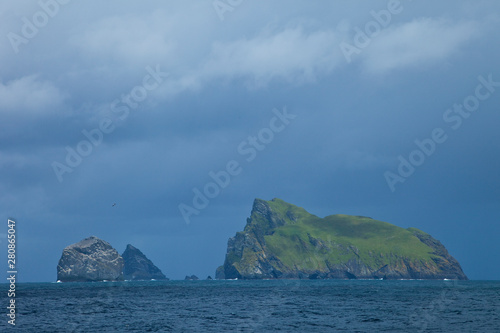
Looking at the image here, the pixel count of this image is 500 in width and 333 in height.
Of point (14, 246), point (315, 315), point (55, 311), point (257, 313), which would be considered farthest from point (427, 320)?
point (55, 311)

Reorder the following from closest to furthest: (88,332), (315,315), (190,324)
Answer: (88,332)
(190,324)
(315,315)

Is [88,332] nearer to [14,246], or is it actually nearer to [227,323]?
[14,246]

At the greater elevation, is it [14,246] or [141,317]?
[14,246]

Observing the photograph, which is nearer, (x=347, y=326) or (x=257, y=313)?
(x=347, y=326)

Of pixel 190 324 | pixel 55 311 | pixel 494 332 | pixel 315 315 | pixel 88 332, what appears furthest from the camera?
pixel 55 311

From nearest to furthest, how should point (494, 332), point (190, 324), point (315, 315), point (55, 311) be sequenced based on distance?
point (494, 332)
point (190, 324)
point (315, 315)
point (55, 311)

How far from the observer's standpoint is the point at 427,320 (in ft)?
235

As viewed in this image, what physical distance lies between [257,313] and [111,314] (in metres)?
23.8

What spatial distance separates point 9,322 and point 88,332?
18.4m

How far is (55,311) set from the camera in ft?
302

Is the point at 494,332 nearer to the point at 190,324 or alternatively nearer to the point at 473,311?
the point at 473,311

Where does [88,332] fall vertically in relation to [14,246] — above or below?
below

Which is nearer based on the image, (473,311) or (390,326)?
(390,326)

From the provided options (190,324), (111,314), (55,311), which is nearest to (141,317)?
(111,314)
